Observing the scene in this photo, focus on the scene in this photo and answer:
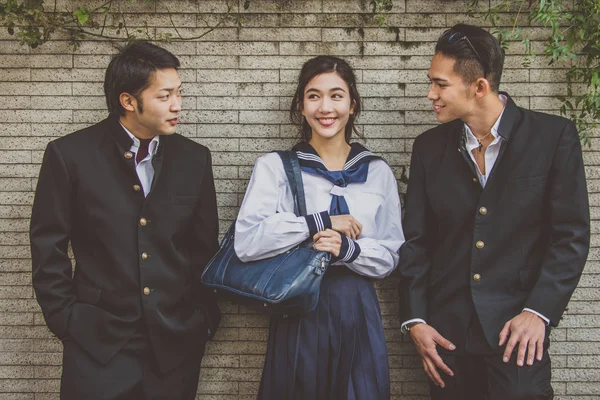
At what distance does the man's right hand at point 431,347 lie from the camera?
318cm

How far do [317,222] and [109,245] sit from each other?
102 centimetres

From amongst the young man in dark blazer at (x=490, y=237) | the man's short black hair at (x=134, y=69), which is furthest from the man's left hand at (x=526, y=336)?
the man's short black hair at (x=134, y=69)

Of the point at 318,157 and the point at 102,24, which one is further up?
the point at 102,24

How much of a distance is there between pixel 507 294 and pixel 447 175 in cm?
66

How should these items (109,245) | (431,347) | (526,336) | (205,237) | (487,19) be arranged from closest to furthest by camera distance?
(526,336)
(109,245)
(431,347)
(205,237)
(487,19)

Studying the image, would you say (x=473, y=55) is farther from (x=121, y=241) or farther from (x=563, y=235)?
(x=121, y=241)

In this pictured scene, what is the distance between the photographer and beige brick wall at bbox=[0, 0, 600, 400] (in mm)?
3707

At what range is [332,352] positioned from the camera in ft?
10.5

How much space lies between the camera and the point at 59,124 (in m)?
3.76

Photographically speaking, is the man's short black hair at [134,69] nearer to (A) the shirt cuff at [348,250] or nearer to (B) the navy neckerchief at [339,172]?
(B) the navy neckerchief at [339,172]

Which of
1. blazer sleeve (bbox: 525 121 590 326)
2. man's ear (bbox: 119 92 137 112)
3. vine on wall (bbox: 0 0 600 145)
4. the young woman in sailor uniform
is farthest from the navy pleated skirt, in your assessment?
vine on wall (bbox: 0 0 600 145)

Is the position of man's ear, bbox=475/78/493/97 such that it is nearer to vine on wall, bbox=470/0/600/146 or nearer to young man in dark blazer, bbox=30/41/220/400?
vine on wall, bbox=470/0/600/146

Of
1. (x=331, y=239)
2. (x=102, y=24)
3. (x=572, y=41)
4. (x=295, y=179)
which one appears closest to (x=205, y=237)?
(x=295, y=179)

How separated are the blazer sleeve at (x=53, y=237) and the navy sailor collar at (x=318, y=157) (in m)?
1.18
